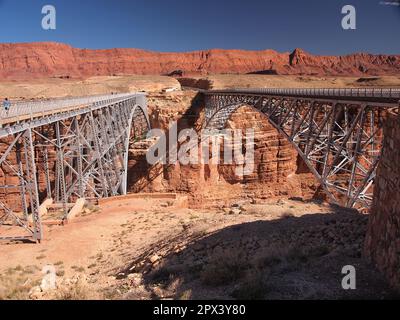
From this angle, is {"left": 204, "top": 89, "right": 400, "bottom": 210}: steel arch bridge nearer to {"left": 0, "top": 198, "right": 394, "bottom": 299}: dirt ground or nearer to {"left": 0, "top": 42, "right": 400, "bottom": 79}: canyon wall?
{"left": 0, "top": 198, "right": 394, "bottom": 299}: dirt ground

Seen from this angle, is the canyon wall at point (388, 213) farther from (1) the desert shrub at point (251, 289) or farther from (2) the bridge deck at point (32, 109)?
(2) the bridge deck at point (32, 109)

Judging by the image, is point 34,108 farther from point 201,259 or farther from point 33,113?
point 201,259

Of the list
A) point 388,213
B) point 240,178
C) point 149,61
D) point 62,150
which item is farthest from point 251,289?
point 149,61

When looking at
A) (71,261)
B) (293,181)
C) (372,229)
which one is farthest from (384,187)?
(293,181)

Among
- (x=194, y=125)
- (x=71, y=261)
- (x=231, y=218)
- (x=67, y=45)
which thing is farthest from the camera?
(x=67, y=45)
